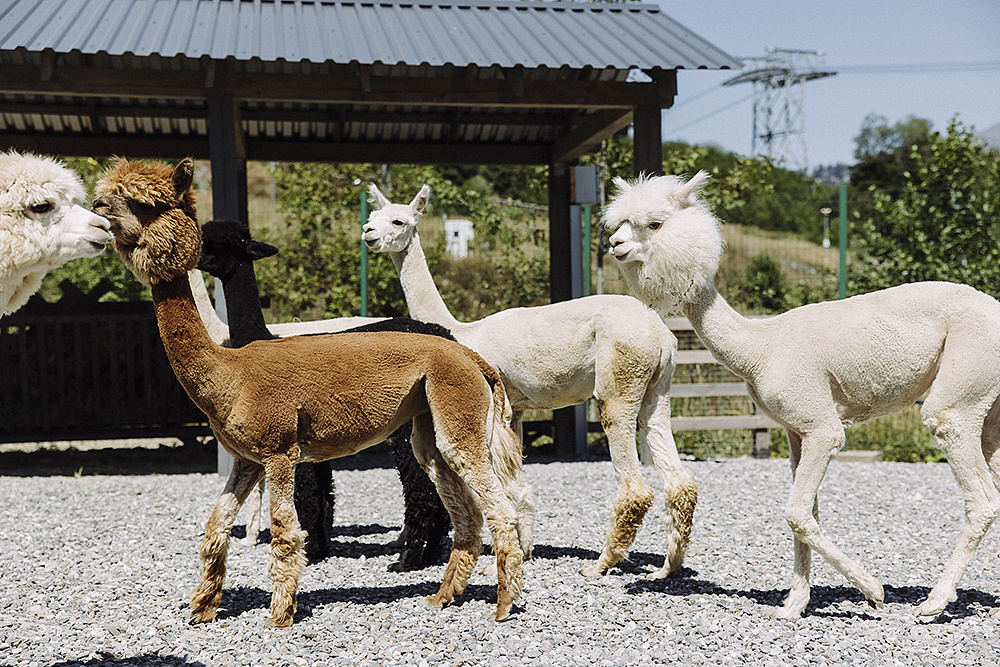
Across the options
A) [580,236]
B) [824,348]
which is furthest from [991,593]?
[580,236]

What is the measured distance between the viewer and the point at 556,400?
18.6ft

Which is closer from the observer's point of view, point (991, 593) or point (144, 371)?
point (991, 593)

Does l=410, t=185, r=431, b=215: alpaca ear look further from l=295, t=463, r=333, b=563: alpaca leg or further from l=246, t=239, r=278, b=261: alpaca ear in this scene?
l=295, t=463, r=333, b=563: alpaca leg

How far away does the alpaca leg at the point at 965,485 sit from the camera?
3.88m

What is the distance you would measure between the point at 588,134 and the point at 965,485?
5592mm

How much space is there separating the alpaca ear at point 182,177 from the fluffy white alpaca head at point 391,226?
Answer: 222 cm

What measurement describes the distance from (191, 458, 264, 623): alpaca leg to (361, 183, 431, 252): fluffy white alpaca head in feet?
7.47

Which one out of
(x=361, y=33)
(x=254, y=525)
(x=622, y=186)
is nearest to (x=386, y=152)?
(x=361, y=33)

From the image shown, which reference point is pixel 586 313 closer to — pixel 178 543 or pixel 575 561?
pixel 575 561

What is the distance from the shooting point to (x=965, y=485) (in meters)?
3.92

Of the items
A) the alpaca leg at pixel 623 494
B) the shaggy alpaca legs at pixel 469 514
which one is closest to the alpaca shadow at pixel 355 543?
the shaggy alpaca legs at pixel 469 514

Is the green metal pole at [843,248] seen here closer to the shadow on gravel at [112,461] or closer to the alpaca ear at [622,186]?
the alpaca ear at [622,186]

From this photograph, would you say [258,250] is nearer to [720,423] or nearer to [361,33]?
[361,33]

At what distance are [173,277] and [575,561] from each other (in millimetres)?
2902
